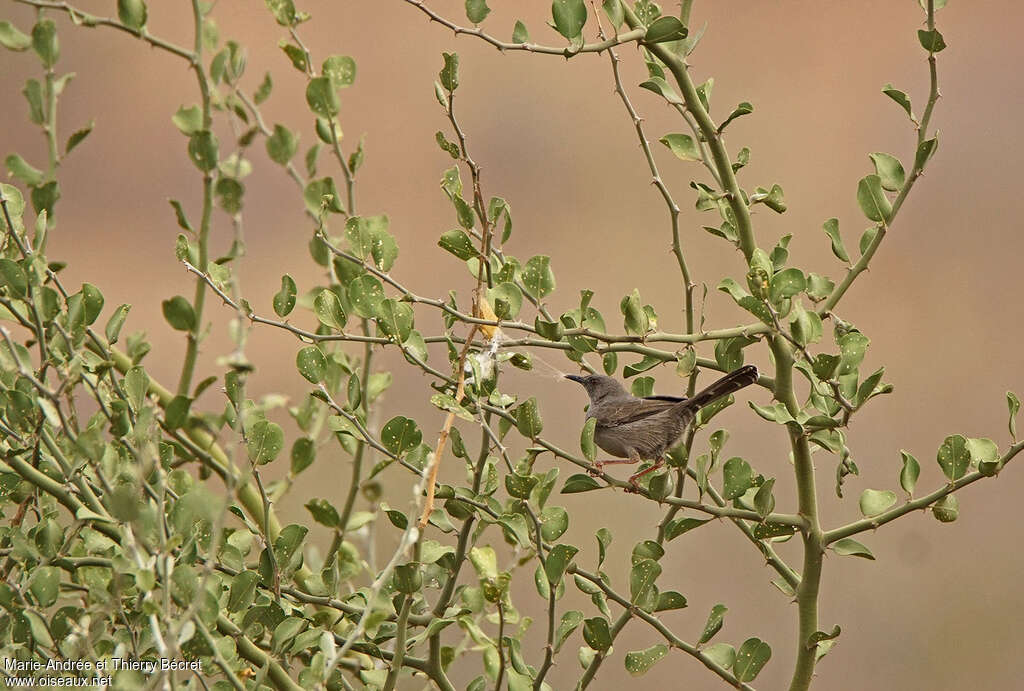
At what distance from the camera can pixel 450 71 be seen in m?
1.54

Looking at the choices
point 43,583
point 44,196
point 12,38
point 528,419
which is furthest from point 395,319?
point 12,38

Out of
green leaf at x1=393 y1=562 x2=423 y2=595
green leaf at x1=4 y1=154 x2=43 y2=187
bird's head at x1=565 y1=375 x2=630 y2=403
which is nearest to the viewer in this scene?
green leaf at x1=393 y1=562 x2=423 y2=595

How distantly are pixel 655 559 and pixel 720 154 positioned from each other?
606 millimetres

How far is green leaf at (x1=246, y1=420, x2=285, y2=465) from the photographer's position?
1396 mm

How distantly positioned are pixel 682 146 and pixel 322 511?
2.60 ft

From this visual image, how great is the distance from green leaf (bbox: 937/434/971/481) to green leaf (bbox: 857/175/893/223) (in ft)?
1.17

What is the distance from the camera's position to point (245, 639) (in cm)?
137

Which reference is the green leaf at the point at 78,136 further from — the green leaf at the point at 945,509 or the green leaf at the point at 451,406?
the green leaf at the point at 945,509

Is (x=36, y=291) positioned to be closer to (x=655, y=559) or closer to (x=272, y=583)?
(x=272, y=583)

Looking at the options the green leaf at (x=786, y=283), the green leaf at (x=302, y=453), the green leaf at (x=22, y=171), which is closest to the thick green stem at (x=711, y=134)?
the green leaf at (x=786, y=283)

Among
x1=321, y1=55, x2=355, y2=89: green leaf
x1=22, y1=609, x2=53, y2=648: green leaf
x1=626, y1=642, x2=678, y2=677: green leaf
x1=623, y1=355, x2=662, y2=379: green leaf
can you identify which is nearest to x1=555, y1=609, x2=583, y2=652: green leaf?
x1=626, y1=642, x2=678, y2=677: green leaf

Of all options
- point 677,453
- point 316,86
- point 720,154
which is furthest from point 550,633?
point 316,86

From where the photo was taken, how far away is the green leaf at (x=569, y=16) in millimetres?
1491

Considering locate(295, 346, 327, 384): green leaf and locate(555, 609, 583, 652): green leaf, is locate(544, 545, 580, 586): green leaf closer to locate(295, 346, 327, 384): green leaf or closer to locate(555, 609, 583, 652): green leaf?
locate(555, 609, 583, 652): green leaf
